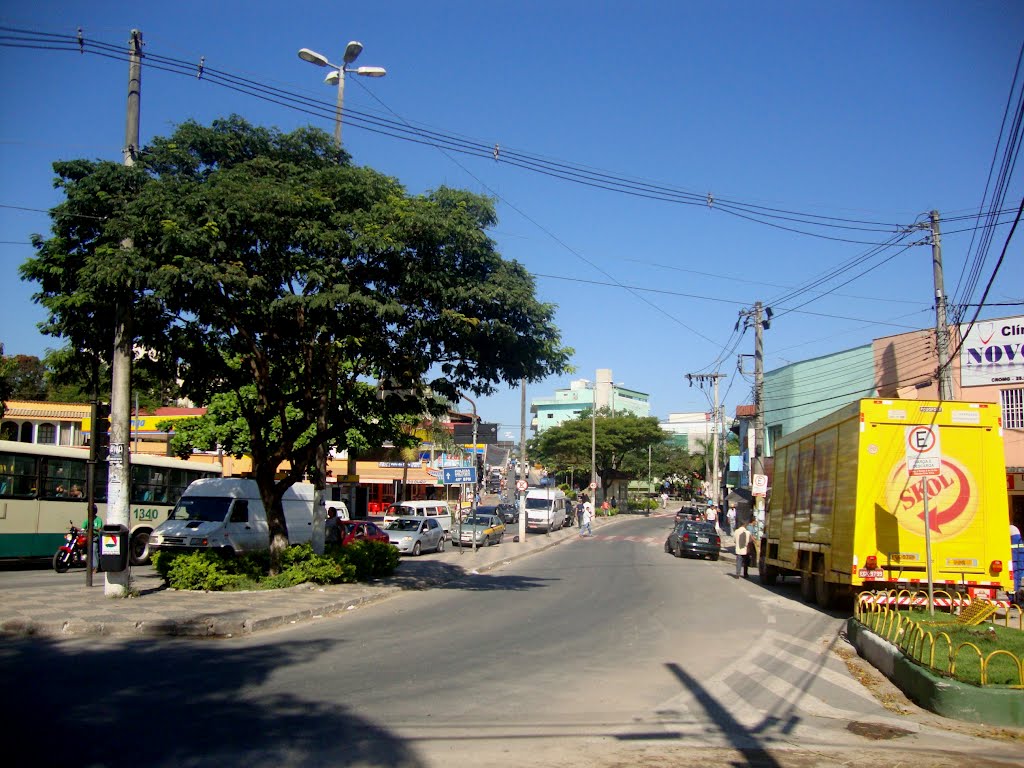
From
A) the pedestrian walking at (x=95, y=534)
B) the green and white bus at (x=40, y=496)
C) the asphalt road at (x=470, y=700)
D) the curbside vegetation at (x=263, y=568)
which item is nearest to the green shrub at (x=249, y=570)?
the curbside vegetation at (x=263, y=568)

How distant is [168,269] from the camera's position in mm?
12938

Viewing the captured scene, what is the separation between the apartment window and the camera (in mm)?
A: 24959

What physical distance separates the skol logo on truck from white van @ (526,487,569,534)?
104 ft

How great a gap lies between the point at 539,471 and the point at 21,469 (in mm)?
90245

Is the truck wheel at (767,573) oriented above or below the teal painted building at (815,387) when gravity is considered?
below

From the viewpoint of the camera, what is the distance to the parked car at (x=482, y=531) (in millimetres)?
33125

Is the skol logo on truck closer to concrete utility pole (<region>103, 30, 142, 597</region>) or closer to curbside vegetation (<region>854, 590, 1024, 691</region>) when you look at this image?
curbside vegetation (<region>854, 590, 1024, 691</region>)

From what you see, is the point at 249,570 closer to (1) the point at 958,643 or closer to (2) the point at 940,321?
(1) the point at 958,643

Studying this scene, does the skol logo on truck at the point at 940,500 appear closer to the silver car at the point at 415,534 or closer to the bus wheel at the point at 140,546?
the silver car at the point at 415,534

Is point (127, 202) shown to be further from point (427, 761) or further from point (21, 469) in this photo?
point (427, 761)

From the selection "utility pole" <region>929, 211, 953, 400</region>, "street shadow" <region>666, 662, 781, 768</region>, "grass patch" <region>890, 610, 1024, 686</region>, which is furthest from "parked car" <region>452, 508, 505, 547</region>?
"street shadow" <region>666, 662, 781, 768</region>

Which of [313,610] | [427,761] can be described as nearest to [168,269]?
[313,610]

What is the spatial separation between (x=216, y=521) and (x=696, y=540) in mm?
18844

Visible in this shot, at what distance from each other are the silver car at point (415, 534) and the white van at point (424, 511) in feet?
21.5
